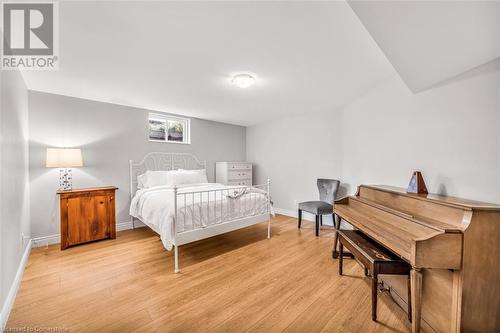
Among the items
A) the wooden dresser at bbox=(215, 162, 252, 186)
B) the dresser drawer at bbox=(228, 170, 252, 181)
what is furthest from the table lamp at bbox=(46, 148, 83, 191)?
the dresser drawer at bbox=(228, 170, 252, 181)

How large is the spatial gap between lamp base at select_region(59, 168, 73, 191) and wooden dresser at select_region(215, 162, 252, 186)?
2838 mm

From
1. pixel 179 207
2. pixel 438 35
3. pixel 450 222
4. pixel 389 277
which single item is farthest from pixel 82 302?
pixel 438 35

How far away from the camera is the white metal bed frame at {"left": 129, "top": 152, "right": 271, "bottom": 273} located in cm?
249

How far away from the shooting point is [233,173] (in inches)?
203

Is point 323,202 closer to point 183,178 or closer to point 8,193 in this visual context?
point 183,178

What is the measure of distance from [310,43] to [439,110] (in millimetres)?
1425

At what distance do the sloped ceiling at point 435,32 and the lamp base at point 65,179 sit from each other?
425 centimetres

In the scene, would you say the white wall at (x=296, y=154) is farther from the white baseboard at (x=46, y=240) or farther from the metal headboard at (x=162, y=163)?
the white baseboard at (x=46, y=240)

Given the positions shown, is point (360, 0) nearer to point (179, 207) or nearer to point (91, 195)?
point (179, 207)

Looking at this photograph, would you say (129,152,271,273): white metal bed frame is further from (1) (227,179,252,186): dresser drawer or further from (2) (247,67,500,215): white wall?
(2) (247,67,500,215): white wall

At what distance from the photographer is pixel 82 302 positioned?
6.09 feet

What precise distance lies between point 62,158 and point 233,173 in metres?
3.19

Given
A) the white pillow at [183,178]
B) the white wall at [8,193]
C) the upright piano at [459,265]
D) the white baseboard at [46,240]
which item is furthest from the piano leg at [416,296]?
the white baseboard at [46,240]

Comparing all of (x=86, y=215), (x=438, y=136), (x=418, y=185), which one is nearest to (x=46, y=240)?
(x=86, y=215)
